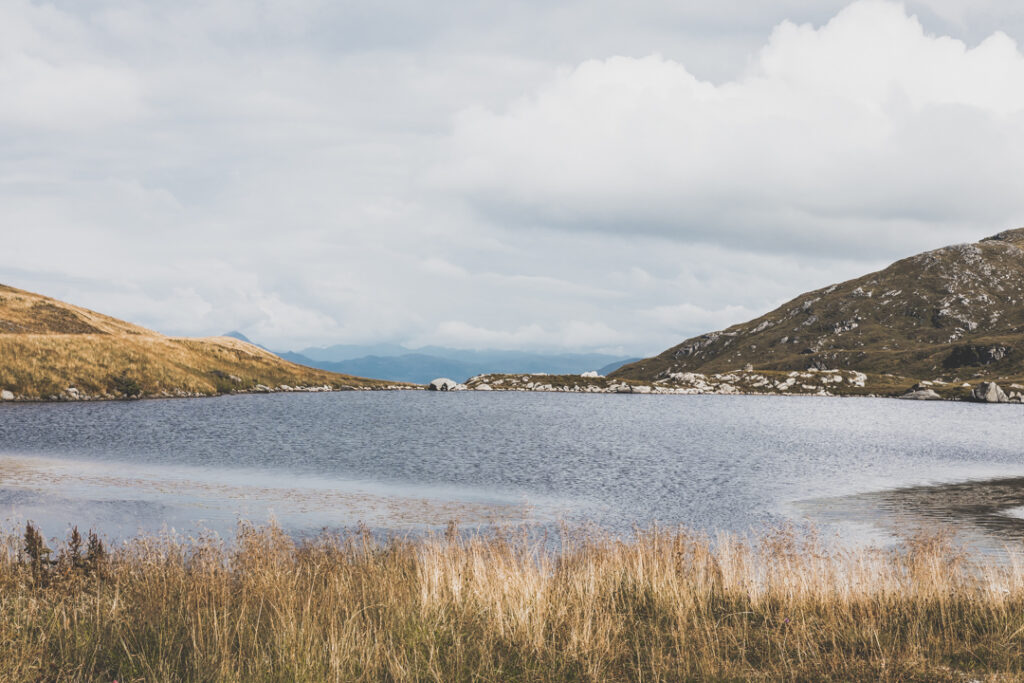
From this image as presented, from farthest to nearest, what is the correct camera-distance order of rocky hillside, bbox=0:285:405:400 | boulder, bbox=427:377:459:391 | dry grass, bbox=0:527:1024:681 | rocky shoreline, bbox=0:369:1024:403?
boulder, bbox=427:377:459:391 → rocky shoreline, bbox=0:369:1024:403 → rocky hillside, bbox=0:285:405:400 → dry grass, bbox=0:527:1024:681

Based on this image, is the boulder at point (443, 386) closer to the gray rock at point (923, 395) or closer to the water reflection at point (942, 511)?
the gray rock at point (923, 395)

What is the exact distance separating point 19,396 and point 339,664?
3715 inches

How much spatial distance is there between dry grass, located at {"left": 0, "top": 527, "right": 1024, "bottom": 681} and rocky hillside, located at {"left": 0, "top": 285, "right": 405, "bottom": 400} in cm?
8872

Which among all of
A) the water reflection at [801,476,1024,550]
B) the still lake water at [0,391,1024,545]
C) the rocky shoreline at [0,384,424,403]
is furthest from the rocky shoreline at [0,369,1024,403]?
the water reflection at [801,476,1024,550]

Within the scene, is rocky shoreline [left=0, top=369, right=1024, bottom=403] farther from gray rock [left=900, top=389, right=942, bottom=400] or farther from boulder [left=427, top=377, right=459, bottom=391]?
gray rock [left=900, top=389, right=942, bottom=400]

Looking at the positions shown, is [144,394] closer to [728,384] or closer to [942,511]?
[942,511]

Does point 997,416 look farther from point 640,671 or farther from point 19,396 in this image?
point 19,396

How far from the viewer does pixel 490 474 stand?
38.4 meters

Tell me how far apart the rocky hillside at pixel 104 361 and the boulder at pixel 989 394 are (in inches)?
5764

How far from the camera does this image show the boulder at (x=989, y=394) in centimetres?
14062

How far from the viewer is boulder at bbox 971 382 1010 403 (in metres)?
141

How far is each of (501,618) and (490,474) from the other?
2796 cm

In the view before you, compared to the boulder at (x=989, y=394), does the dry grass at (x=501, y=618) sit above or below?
below

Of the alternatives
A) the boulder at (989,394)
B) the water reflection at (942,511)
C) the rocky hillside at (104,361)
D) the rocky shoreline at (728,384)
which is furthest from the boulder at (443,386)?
the water reflection at (942,511)
